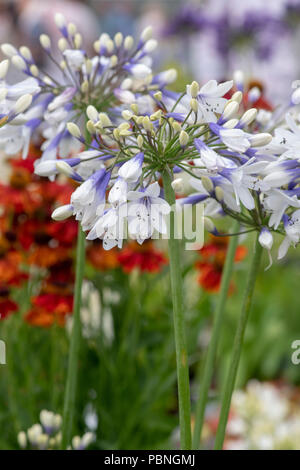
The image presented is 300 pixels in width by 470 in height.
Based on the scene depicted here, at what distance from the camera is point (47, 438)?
29.6 inches

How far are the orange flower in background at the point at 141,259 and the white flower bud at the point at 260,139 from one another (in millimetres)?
613

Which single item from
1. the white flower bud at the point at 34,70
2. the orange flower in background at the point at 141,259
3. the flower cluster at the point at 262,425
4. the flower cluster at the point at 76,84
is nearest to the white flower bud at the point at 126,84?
the flower cluster at the point at 76,84

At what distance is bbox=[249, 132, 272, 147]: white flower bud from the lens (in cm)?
52

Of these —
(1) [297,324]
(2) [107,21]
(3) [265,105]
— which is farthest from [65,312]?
(2) [107,21]

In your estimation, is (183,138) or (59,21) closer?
(183,138)

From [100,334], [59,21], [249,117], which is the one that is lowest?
[100,334]

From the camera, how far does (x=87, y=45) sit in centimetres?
404

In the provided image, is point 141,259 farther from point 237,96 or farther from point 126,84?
point 237,96

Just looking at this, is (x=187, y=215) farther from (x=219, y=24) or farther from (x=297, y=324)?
(x=219, y=24)

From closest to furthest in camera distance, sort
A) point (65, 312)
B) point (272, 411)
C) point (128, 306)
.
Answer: point (65, 312)
point (128, 306)
point (272, 411)

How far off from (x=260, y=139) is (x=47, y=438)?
449mm

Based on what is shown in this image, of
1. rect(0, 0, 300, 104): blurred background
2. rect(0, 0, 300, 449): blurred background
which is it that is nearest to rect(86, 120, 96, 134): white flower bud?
rect(0, 0, 300, 449): blurred background

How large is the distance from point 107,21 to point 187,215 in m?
5.27

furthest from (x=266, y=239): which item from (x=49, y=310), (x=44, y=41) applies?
(x=49, y=310)
